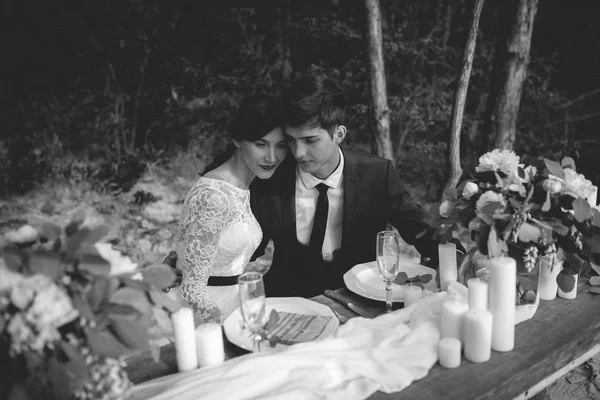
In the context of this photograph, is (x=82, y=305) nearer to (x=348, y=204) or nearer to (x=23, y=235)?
(x=23, y=235)

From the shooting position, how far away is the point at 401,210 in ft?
9.02

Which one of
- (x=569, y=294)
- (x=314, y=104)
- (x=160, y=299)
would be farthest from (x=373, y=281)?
(x=160, y=299)

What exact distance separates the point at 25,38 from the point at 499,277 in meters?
5.48

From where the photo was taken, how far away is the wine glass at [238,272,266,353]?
1347 millimetres

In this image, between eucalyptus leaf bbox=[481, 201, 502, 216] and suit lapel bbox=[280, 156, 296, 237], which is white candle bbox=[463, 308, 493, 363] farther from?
suit lapel bbox=[280, 156, 296, 237]

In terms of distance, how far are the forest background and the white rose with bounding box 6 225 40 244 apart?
4.18 m

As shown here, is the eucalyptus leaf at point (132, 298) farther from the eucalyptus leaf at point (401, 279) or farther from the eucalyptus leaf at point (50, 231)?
the eucalyptus leaf at point (401, 279)

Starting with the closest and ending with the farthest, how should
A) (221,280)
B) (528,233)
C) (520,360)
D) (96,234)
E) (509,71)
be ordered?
(96,234) → (520,360) → (528,233) → (221,280) → (509,71)

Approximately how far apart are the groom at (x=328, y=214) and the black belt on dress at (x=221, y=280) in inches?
12.2

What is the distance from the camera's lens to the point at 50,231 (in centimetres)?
101

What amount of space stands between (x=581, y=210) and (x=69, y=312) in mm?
1407

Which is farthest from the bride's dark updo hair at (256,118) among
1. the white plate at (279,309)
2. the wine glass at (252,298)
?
the wine glass at (252,298)

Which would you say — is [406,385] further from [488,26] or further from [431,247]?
[488,26]

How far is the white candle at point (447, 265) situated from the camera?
179 centimetres
